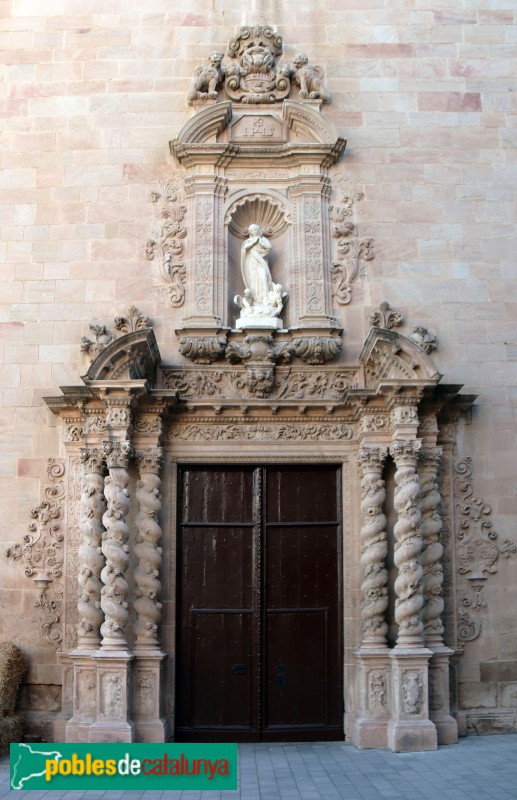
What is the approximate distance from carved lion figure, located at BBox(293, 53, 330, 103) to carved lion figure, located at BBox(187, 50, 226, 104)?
0.89 metres

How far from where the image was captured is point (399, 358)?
9375 mm

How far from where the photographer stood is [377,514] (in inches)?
370

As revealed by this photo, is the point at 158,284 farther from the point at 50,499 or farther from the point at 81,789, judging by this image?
the point at 81,789

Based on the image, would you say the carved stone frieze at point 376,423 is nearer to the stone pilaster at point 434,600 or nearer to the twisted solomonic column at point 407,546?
the twisted solomonic column at point 407,546

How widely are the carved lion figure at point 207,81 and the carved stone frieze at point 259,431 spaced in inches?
148

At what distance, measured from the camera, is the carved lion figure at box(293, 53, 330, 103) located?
10570 millimetres

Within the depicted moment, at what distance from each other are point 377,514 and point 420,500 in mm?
475

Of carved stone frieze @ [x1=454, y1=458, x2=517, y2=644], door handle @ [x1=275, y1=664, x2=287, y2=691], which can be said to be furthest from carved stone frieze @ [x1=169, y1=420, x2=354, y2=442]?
door handle @ [x1=275, y1=664, x2=287, y2=691]

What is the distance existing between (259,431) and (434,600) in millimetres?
2486

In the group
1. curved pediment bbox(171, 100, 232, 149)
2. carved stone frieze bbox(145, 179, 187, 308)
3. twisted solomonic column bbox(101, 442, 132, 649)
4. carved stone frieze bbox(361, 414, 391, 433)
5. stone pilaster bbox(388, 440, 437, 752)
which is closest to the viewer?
stone pilaster bbox(388, 440, 437, 752)

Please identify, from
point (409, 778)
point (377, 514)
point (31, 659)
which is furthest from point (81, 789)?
point (377, 514)

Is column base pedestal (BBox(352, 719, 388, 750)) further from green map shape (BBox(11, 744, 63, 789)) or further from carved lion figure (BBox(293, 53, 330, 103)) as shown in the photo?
carved lion figure (BBox(293, 53, 330, 103))

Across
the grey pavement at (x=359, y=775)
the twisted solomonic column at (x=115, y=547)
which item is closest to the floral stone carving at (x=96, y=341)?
Result: the twisted solomonic column at (x=115, y=547)

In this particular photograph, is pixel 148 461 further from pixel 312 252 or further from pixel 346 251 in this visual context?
pixel 346 251
